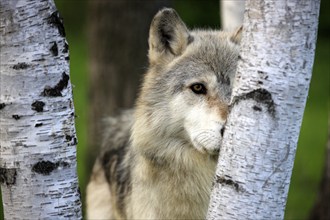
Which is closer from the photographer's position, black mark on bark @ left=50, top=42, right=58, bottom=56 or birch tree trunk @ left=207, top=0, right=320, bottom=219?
birch tree trunk @ left=207, top=0, right=320, bottom=219

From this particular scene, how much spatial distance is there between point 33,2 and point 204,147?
1.47 metres

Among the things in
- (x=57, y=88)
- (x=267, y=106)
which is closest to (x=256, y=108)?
(x=267, y=106)

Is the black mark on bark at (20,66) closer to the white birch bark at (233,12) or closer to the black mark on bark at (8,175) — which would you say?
the black mark on bark at (8,175)

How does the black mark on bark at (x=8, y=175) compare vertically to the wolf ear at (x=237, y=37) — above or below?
below

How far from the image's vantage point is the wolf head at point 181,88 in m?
3.97

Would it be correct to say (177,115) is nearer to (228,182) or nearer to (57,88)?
(57,88)

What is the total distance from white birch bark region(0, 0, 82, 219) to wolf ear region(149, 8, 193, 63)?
4.77 feet

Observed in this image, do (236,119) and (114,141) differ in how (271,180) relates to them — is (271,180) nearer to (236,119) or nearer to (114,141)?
(236,119)

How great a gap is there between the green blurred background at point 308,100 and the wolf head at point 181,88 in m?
3.03

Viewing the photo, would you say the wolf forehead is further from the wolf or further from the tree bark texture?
the tree bark texture

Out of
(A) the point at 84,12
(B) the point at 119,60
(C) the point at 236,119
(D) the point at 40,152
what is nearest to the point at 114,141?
(B) the point at 119,60

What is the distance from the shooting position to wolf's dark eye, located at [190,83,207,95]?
4.10 m

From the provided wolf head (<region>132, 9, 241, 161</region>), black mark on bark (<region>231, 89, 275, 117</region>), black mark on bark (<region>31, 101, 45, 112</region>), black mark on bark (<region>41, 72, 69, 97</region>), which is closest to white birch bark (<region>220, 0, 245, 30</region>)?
wolf head (<region>132, 9, 241, 161</region>)

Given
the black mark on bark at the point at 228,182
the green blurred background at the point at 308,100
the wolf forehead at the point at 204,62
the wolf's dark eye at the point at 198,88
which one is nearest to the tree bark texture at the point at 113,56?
the green blurred background at the point at 308,100
